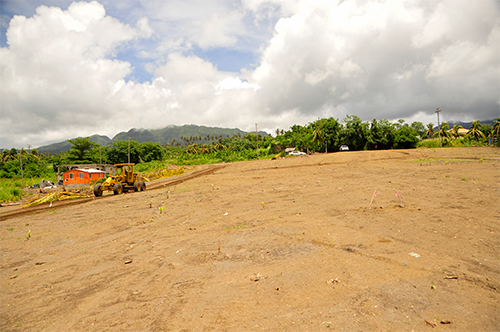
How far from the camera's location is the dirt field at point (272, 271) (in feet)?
12.7

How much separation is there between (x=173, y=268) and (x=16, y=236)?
810cm

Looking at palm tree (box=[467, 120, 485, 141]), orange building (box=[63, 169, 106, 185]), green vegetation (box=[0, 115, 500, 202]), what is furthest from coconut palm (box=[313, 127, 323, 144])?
orange building (box=[63, 169, 106, 185])

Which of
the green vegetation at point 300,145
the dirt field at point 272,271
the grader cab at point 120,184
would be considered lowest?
the dirt field at point 272,271

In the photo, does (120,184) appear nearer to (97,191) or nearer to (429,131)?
(97,191)

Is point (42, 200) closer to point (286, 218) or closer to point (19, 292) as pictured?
point (19, 292)

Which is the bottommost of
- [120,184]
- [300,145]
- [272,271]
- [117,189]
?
[272,271]

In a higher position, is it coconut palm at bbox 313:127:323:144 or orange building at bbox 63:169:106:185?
coconut palm at bbox 313:127:323:144

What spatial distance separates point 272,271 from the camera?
520 centimetres

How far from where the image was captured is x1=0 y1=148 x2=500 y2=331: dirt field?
3.86 m

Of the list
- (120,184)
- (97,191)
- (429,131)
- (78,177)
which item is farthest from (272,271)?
(429,131)

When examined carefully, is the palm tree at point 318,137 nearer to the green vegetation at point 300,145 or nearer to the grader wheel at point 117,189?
the green vegetation at point 300,145

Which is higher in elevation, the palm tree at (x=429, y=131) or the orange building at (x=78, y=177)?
the palm tree at (x=429, y=131)

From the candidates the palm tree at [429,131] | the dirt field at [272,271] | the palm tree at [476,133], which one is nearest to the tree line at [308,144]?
the palm tree at [476,133]

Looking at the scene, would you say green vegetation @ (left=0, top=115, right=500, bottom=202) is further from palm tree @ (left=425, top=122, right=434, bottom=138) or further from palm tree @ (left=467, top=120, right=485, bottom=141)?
palm tree @ (left=425, top=122, right=434, bottom=138)
